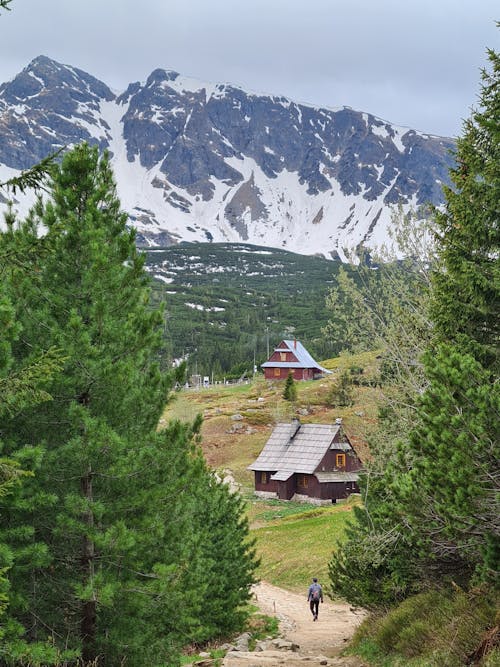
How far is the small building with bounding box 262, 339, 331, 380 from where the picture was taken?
11925cm

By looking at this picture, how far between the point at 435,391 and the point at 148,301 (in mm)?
5805

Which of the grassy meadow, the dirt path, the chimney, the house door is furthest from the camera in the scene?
the chimney

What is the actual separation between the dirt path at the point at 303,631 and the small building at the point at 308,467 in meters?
22.5

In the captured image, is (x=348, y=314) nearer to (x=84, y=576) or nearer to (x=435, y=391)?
(x=435, y=391)

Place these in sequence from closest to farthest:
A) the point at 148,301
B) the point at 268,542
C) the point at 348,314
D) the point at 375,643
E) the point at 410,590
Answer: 1. the point at 148,301
2. the point at 375,643
3. the point at 410,590
4. the point at 348,314
5. the point at 268,542

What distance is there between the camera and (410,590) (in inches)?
602

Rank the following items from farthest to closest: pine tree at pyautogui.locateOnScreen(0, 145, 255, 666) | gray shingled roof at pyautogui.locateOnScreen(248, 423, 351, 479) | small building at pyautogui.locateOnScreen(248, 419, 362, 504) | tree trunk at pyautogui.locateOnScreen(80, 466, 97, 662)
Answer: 1. gray shingled roof at pyautogui.locateOnScreen(248, 423, 351, 479)
2. small building at pyautogui.locateOnScreen(248, 419, 362, 504)
3. tree trunk at pyautogui.locateOnScreen(80, 466, 97, 662)
4. pine tree at pyautogui.locateOnScreen(0, 145, 255, 666)

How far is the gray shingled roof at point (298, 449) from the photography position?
57.6 meters

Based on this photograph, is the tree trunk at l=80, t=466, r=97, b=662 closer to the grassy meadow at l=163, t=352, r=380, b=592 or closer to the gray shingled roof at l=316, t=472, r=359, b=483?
the grassy meadow at l=163, t=352, r=380, b=592

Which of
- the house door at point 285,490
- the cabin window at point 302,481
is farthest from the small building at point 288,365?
the house door at point 285,490

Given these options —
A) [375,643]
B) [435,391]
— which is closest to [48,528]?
[435,391]

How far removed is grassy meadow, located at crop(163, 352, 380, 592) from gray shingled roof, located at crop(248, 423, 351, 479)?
2.65 meters

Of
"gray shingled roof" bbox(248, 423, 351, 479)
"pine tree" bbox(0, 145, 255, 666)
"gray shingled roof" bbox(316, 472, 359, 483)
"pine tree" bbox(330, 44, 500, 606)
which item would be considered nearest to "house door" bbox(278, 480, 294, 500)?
"gray shingled roof" bbox(248, 423, 351, 479)

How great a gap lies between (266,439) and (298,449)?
60.3 feet
